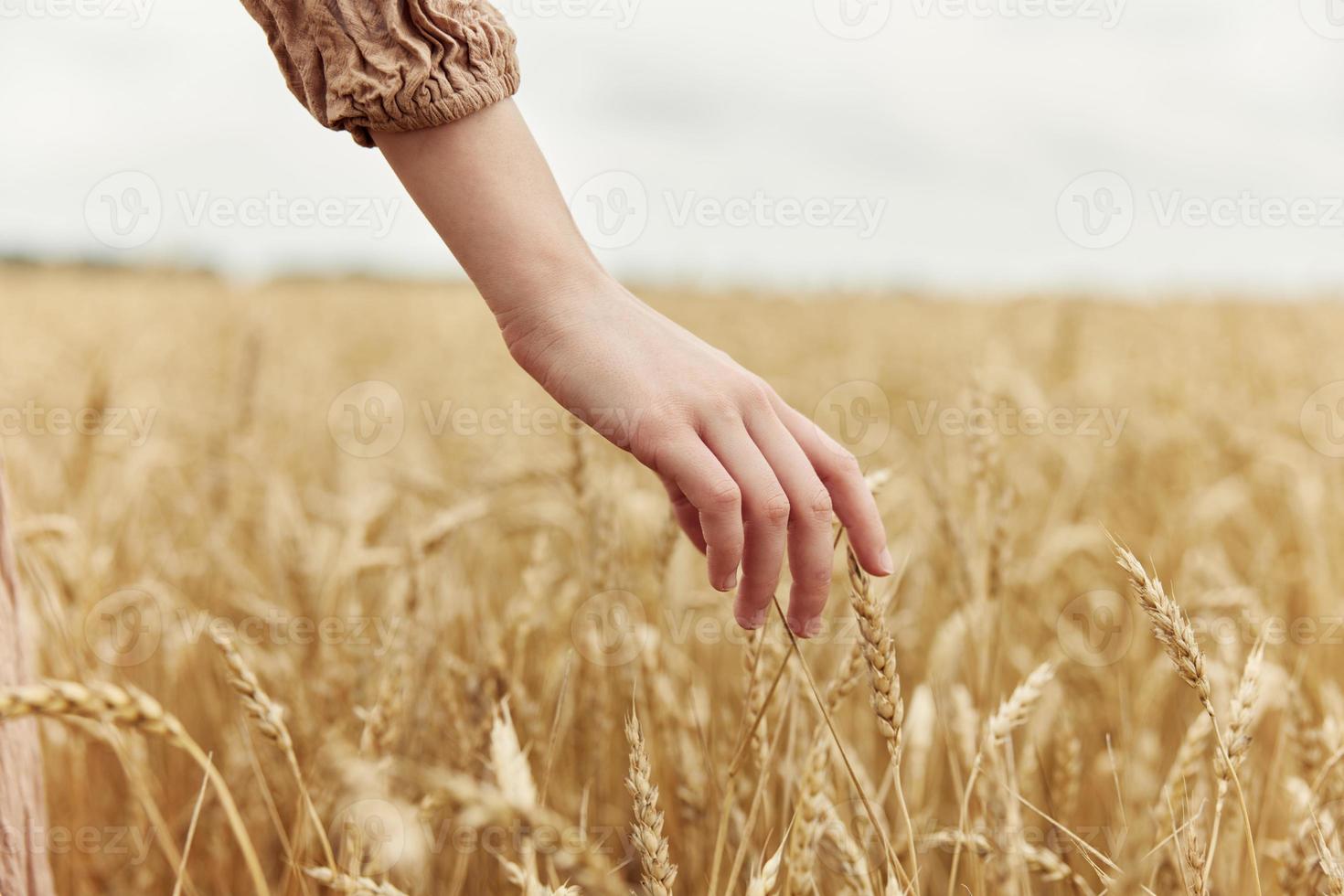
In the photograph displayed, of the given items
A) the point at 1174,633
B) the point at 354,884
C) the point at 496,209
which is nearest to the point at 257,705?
the point at 354,884

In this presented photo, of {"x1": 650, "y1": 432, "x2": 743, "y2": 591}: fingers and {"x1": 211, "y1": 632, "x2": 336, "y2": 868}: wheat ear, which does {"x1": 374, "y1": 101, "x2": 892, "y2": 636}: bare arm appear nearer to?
{"x1": 650, "y1": 432, "x2": 743, "y2": 591}: fingers

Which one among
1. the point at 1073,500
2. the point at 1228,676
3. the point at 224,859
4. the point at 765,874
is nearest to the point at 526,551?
the point at 224,859

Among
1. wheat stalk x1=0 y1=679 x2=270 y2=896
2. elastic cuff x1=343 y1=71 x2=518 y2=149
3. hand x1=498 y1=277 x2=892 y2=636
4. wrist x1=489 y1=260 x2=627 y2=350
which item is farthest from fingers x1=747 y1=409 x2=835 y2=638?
wheat stalk x1=0 y1=679 x2=270 y2=896

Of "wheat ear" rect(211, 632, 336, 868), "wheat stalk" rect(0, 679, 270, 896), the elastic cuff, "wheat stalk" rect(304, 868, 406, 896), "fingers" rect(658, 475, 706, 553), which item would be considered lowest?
"wheat stalk" rect(304, 868, 406, 896)

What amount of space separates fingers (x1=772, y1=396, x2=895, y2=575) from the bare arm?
0.11 ft

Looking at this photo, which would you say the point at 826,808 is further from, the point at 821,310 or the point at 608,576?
the point at 821,310

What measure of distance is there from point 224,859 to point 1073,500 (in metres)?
1.73

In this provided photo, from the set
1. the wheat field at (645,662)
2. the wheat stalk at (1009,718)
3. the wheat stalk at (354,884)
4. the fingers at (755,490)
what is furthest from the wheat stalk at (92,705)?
the wheat stalk at (1009,718)

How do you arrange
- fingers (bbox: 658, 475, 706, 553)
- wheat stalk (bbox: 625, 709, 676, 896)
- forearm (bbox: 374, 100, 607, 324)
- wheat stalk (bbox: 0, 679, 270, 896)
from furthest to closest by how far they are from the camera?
fingers (bbox: 658, 475, 706, 553), forearm (bbox: 374, 100, 607, 324), wheat stalk (bbox: 625, 709, 676, 896), wheat stalk (bbox: 0, 679, 270, 896)

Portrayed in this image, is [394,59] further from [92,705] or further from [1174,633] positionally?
[1174,633]

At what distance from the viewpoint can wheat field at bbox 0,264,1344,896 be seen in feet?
2.23

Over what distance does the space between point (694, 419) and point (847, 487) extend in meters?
0.15

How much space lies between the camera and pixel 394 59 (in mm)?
645

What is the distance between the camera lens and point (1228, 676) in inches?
42.6
